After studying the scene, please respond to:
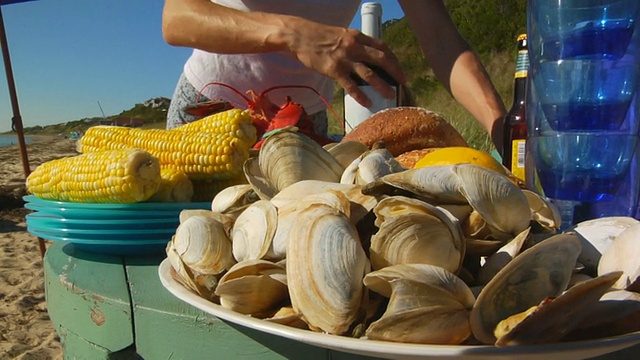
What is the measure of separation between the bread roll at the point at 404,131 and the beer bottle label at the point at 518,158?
136 mm

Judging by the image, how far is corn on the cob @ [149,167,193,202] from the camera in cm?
102

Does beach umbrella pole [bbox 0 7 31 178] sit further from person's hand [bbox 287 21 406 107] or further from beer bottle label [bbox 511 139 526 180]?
beer bottle label [bbox 511 139 526 180]

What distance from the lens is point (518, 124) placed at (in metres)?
1.15

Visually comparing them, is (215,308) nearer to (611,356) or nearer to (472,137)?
(611,356)

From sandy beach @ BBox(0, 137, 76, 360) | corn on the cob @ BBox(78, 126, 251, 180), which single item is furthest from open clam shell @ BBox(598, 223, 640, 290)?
sandy beach @ BBox(0, 137, 76, 360)

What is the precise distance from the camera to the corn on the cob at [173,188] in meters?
1.02

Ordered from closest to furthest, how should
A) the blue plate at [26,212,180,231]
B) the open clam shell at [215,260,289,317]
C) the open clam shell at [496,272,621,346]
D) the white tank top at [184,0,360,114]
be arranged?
the open clam shell at [496,272,621,346] → the open clam shell at [215,260,289,317] → the blue plate at [26,212,180,231] → the white tank top at [184,0,360,114]

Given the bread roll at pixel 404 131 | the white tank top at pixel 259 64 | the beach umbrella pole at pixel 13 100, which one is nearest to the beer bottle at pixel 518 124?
the bread roll at pixel 404 131

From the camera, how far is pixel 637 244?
1.71 feet

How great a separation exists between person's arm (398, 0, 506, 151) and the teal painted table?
1168 mm

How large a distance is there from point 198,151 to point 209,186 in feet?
0.30

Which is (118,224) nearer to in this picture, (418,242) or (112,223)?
(112,223)

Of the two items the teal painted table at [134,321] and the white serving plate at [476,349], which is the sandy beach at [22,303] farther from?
the white serving plate at [476,349]

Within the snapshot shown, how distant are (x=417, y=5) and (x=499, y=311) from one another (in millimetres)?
1775
